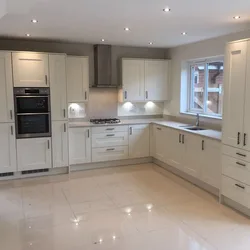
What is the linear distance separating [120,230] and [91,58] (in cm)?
364

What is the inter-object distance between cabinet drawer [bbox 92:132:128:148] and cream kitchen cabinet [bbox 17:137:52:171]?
895 mm

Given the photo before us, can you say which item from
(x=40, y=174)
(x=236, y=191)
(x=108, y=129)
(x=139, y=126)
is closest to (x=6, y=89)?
(x=40, y=174)

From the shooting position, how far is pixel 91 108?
5992 millimetres

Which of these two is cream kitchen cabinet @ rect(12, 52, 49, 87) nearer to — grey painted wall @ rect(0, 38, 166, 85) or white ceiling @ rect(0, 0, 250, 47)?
white ceiling @ rect(0, 0, 250, 47)

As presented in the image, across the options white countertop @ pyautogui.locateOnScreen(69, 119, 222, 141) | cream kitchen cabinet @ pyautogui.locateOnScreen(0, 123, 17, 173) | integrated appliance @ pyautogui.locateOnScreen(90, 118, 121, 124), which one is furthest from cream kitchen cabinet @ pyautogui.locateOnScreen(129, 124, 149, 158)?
cream kitchen cabinet @ pyautogui.locateOnScreen(0, 123, 17, 173)

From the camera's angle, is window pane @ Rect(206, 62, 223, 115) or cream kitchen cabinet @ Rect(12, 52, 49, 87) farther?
window pane @ Rect(206, 62, 223, 115)

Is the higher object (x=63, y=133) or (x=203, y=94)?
(x=203, y=94)

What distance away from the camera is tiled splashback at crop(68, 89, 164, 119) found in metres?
5.91

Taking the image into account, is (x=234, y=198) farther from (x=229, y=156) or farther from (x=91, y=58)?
(x=91, y=58)

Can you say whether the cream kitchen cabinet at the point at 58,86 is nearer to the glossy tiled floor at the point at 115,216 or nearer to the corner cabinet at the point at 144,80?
the glossy tiled floor at the point at 115,216

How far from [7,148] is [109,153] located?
1881 mm

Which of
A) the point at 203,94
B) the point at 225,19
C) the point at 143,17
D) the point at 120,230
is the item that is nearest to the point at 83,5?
the point at 143,17

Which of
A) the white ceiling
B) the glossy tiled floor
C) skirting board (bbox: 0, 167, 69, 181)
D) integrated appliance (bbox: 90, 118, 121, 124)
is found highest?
the white ceiling

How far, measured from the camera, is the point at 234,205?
3.86 m
